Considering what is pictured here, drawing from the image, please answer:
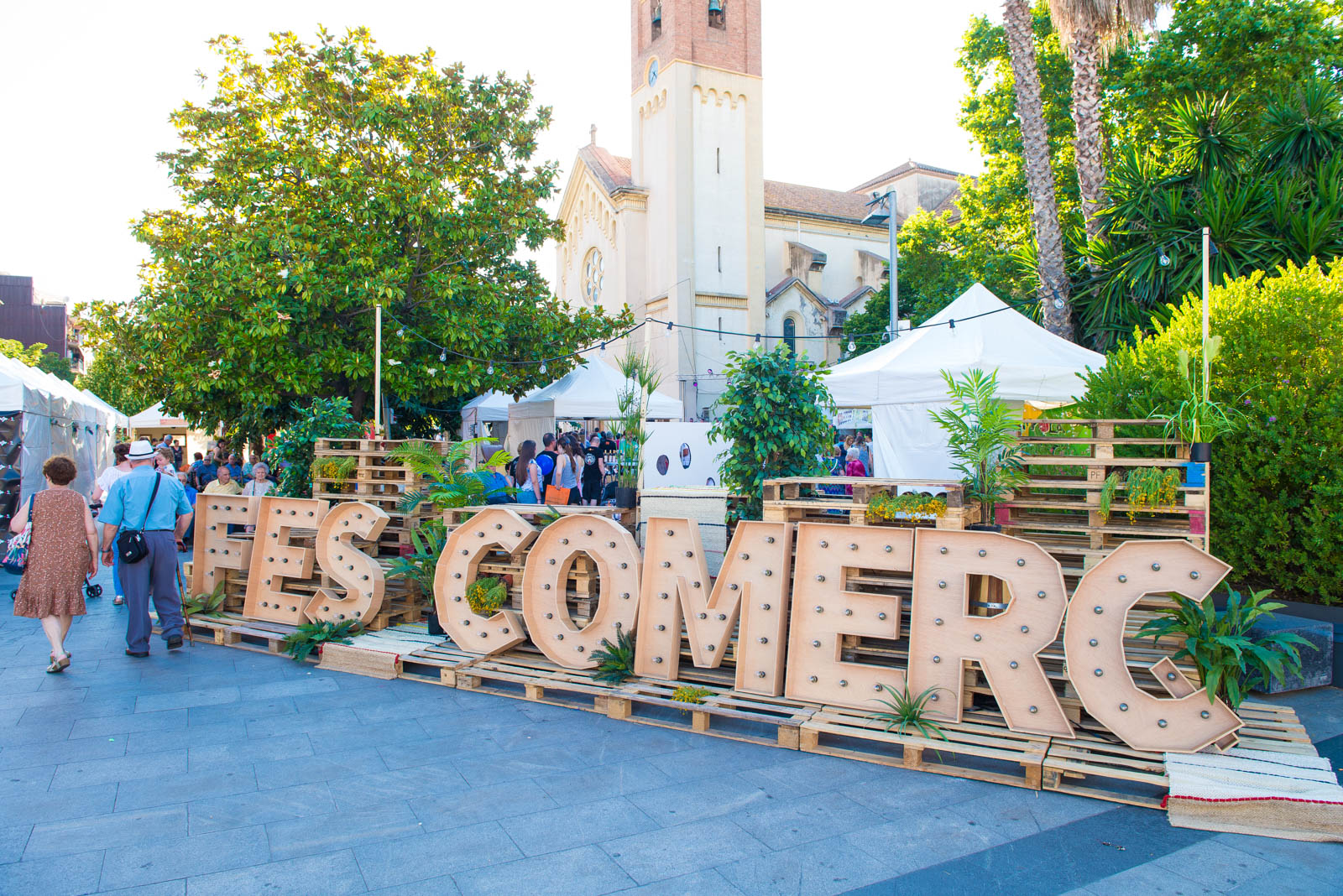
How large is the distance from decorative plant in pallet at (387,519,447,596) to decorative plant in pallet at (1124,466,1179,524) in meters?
5.49

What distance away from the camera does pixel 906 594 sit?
5.80 m

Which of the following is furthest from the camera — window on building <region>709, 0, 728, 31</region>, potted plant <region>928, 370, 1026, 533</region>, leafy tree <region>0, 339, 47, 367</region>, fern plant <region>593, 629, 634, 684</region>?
leafy tree <region>0, 339, 47, 367</region>

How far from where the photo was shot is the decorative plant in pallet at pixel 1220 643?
14.6 feet

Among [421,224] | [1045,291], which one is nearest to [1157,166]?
[1045,291]

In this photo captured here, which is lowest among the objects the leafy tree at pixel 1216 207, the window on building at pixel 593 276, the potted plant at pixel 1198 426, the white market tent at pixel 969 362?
the potted plant at pixel 1198 426

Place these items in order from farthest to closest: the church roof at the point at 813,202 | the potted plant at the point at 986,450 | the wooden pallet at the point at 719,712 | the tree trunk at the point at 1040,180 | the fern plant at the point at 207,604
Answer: the church roof at the point at 813,202 → the tree trunk at the point at 1040,180 → the fern plant at the point at 207,604 → the potted plant at the point at 986,450 → the wooden pallet at the point at 719,712

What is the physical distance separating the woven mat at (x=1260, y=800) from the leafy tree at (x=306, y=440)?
9.15 m

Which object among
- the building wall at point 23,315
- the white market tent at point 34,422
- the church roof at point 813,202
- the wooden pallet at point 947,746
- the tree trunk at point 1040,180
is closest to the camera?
the wooden pallet at point 947,746

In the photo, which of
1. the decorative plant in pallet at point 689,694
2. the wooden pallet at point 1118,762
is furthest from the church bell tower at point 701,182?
the wooden pallet at point 1118,762

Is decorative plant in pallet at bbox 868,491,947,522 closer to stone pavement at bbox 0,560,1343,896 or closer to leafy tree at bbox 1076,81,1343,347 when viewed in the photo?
stone pavement at bbox 0,560,1343,896

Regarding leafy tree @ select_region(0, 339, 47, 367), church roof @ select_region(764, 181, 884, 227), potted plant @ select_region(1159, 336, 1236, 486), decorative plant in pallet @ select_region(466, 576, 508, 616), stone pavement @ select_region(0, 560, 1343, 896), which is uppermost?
church roof @ select_region(764, 181, 884, 227)

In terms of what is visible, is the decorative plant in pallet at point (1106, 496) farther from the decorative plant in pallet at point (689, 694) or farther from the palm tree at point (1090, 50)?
the palm tree at point (1090, 50)

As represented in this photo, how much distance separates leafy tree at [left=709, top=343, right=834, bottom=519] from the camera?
6.85 meters

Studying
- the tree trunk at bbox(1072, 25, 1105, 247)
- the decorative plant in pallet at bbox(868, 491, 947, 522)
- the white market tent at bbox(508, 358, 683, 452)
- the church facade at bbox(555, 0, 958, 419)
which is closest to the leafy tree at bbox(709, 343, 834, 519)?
the decorative plant in pallet at bbox(868, 491, 947, 522)
